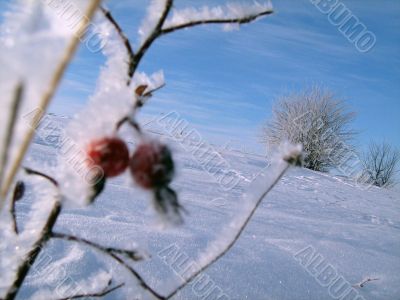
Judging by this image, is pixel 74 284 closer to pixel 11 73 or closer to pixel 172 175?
pixel 172 175

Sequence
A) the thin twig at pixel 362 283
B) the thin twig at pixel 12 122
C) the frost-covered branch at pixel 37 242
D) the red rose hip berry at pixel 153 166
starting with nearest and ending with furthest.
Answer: the thin twig at pixel 12 122, the red rose hip berry at pixel 153 166, the frost-covered branch at pixel 37 242, the thin twig at pixel 362 283

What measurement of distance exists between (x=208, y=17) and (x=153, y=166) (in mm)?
229

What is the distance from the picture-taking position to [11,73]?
0.76ft

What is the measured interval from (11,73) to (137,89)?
10.1 inches

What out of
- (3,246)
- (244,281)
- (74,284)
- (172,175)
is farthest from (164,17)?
(244,281)

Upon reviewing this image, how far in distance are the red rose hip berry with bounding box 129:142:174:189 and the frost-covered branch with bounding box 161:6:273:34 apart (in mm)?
180

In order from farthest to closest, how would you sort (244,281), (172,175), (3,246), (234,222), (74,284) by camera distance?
1. (244,281)
2. (74,284)
3. (3,246)
4. (234,222)
5. (172,175)

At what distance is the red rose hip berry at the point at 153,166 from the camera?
1.30ft

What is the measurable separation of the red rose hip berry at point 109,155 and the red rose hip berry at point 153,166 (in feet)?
0.06

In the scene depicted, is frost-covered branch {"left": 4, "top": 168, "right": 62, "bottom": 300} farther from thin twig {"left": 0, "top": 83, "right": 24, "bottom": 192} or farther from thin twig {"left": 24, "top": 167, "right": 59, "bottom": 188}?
thin twig {"left": 0, "top": 83, "right": 24, "bottom": 192}

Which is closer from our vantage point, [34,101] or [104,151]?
[34,101]

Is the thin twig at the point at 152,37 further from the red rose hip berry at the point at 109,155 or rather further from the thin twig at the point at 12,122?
the thin twig at the point at 12,122

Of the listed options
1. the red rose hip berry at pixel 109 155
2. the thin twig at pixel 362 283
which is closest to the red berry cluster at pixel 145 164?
the red rose hip berry at pixel 109 155

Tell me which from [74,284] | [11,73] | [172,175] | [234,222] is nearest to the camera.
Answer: [11,73]
